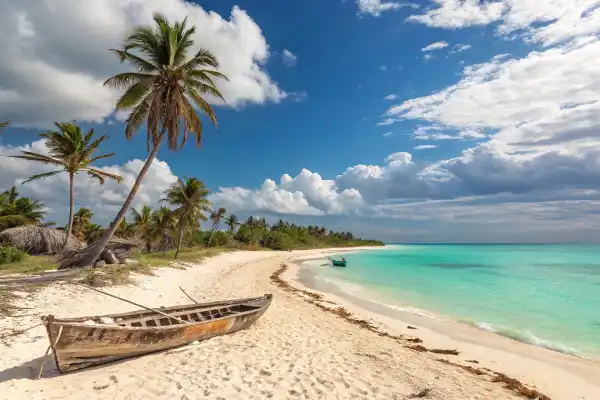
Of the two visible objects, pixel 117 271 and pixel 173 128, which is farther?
pixel 173 128

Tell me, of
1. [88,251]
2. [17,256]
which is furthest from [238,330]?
[17,256]

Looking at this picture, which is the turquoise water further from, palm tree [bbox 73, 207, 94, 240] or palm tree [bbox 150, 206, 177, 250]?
palm tree [bbox 73, 207, 94, 240]

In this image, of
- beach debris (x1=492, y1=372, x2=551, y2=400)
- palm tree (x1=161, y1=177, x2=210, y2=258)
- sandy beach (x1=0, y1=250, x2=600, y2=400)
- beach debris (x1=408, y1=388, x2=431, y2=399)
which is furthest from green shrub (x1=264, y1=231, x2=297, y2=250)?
beach debris (x1=408, y1=388, x2=431, y2=399)

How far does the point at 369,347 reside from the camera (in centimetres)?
864

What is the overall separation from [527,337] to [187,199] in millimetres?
26504

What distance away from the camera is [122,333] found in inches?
251

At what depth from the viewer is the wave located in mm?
10242

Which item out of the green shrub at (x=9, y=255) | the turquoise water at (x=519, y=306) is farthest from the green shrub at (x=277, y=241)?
the green shrub at (x=9, y=255)

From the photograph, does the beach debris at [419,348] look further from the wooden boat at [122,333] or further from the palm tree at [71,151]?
the palm tree at [71,151]

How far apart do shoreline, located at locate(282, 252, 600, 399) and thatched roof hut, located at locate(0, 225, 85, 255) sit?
2249cm

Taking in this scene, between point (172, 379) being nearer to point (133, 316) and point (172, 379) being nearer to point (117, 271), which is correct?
point (133, 316)

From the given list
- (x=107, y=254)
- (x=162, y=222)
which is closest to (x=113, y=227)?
(x=107, y=254)

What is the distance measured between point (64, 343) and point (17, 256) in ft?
65.8

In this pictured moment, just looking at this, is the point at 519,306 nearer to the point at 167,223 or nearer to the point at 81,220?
the point at 167,223
